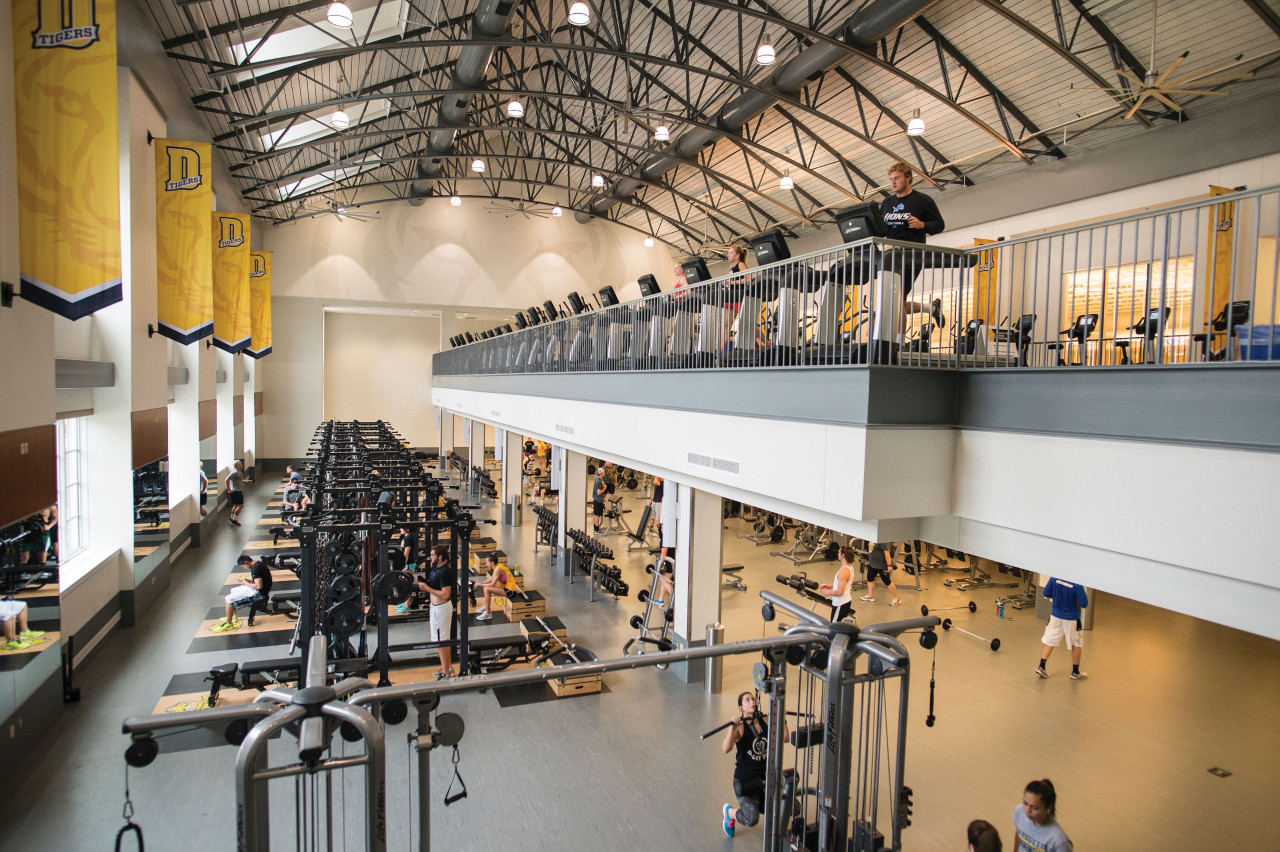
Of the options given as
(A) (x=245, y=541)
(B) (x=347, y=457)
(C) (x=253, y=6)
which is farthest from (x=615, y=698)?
(C) (x=253, y=6)

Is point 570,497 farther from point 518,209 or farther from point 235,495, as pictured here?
point 518,209

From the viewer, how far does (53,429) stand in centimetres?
748

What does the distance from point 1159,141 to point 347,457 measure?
58.0 ft

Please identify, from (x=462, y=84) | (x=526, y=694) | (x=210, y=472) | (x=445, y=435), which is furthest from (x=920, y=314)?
(x=445, y=435)

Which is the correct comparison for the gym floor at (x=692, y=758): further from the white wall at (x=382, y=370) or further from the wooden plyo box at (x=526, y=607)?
the white wall at (x=382, y=370)

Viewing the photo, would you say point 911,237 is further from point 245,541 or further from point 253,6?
point 245,541

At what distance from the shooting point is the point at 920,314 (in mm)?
5211

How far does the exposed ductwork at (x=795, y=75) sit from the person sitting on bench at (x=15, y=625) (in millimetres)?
15009

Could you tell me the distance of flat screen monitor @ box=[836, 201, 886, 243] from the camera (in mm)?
5387

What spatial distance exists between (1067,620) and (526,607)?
8.10 m

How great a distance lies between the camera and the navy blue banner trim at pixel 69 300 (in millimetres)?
6332

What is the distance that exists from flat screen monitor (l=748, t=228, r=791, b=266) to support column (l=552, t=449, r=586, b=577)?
8260 millimetres

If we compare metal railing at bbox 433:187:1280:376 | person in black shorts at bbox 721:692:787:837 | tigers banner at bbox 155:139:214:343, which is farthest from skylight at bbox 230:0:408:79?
person in black shorts at bbox 721:692:787:837

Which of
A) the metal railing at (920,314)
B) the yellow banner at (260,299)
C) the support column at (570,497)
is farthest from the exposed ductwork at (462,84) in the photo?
the support column at (570,497)
